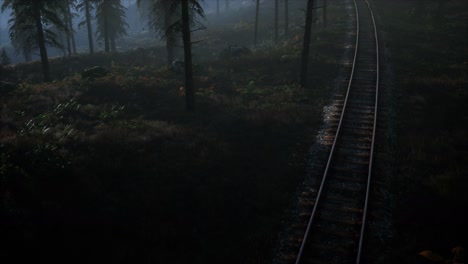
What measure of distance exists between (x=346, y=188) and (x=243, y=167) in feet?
12.1

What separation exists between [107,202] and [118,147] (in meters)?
3.30

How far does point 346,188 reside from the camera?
10961 millimetres

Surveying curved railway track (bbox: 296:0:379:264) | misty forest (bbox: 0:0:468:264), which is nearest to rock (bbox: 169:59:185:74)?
misty forest (bbox: 0:0:468:264)

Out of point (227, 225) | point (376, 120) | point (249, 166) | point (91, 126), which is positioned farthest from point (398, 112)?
point (91, 126)

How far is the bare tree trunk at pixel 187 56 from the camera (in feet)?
51.8

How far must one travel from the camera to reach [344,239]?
8.95 m

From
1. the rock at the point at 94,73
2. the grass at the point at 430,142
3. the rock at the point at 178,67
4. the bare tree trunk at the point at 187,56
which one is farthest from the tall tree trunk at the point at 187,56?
the rock at the point at 94,73

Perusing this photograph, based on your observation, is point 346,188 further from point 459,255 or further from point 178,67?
point 178,67

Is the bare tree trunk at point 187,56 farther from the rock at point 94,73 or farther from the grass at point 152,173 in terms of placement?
the rock at point 94,73

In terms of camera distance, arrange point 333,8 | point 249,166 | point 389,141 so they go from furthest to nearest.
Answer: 1. point 333,8
2. point 389,141
3. point 249,166

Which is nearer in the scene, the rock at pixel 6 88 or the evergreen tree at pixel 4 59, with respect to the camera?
the rock at pixel 6 88

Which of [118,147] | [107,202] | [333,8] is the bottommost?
[107,202]

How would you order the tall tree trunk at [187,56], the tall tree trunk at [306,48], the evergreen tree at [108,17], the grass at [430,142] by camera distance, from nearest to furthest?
the grass at [430,142], the tall tree trunk at [187,56], the tall tree trunk at [306,48], the evergreen tree at [108,17]

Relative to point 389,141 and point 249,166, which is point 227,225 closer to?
point 249,166
